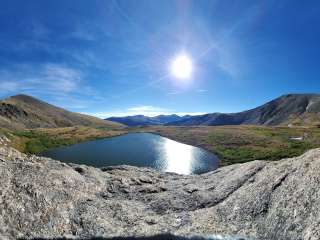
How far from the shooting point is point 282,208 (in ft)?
99.1

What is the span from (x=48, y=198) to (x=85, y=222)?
5.70 m

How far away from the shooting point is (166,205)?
128 feet

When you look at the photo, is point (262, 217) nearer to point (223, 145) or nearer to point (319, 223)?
point (319, 223)

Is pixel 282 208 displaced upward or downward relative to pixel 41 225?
upward

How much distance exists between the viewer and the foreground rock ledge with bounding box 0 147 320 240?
29453 millimetres

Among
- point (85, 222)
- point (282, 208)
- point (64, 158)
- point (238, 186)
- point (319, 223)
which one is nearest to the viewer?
point (319, 223)

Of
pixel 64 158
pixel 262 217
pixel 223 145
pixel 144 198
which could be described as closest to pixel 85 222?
pixel 144 198

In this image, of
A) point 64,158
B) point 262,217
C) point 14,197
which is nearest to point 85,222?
point 14,197

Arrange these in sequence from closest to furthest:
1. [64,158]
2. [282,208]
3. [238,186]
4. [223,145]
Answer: [282,208] < [238,186] < [64,158] < [223,145]

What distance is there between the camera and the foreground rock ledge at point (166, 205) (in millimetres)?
29453

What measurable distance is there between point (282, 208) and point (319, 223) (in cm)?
513

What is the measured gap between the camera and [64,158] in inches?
5212

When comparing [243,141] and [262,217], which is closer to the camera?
[262,217]

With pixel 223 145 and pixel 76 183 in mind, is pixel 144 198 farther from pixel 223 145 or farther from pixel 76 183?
pixel 223 145
